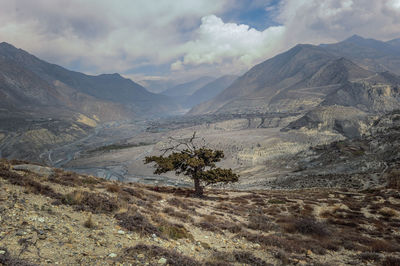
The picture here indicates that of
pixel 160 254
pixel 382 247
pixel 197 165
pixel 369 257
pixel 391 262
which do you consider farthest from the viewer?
pixel 197 165

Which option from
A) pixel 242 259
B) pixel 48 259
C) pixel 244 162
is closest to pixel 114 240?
pixel 48 259

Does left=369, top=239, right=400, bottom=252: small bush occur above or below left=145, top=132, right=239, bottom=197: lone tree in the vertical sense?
below

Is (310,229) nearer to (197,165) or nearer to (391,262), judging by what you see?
(391,262)

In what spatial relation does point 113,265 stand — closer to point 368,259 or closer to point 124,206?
point 124,206

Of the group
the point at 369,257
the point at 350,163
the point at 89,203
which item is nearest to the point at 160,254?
the point at 89,203

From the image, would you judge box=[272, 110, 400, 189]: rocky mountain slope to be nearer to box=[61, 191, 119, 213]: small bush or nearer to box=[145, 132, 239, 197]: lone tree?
box=[145, 132, 239, 197]: lone tree

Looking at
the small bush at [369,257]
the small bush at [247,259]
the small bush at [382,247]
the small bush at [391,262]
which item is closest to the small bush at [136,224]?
the small bush at [247,259]

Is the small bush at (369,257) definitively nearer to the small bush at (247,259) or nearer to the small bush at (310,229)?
the small bush at (310,229)

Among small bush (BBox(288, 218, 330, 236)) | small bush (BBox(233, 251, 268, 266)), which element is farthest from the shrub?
small bush (BBox(233, 251, 268, 266))

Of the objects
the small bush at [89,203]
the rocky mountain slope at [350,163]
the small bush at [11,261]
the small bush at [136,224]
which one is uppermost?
the small bush at [11,261]

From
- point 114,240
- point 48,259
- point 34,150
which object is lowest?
point 34,150

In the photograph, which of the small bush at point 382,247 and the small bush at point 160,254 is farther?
the small bush at point 382,247
